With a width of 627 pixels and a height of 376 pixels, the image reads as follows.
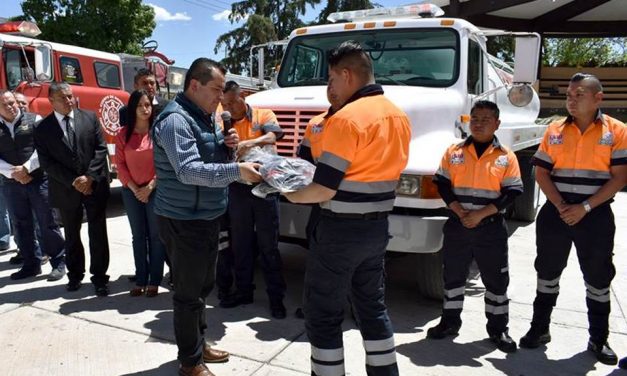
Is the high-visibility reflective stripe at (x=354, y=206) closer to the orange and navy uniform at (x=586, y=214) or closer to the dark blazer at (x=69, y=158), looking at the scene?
the orange and navy uniform at (x=586, y=214)

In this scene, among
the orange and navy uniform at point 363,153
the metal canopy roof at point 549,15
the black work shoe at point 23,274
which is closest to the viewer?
the orange and navy uniform at point 363,153

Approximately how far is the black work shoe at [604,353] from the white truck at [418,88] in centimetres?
118

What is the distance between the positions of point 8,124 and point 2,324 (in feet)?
6.62

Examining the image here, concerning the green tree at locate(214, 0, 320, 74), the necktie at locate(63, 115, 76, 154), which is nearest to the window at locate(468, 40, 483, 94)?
the necktie at locate(63, 115, 76, 154)

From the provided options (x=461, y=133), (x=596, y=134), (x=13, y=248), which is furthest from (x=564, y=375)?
(x=13, y=248)

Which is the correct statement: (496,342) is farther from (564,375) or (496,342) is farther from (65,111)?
(65,111)

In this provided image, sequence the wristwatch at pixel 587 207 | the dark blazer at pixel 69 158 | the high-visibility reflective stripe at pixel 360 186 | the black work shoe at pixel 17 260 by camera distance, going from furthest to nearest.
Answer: the black work shoe at pixel 17 260, the dark blazer at pixel 69 158, the wristwatch at pixel 587 207, the high-visibility reflective stripe at pixel 360 186

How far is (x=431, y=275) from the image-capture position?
4.23m

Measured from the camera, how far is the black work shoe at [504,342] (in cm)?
355

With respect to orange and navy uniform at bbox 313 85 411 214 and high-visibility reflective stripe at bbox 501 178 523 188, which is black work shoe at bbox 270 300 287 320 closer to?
orange and navy uniform at bbox 313 85 411 214

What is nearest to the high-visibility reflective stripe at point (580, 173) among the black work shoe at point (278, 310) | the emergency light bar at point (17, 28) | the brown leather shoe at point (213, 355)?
the black work shoe at point (278, 310)

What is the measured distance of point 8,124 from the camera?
4984mm

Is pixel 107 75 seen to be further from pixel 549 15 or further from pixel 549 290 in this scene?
pixel 549 15

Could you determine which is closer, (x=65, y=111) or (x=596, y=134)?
(x=596, y=134)
